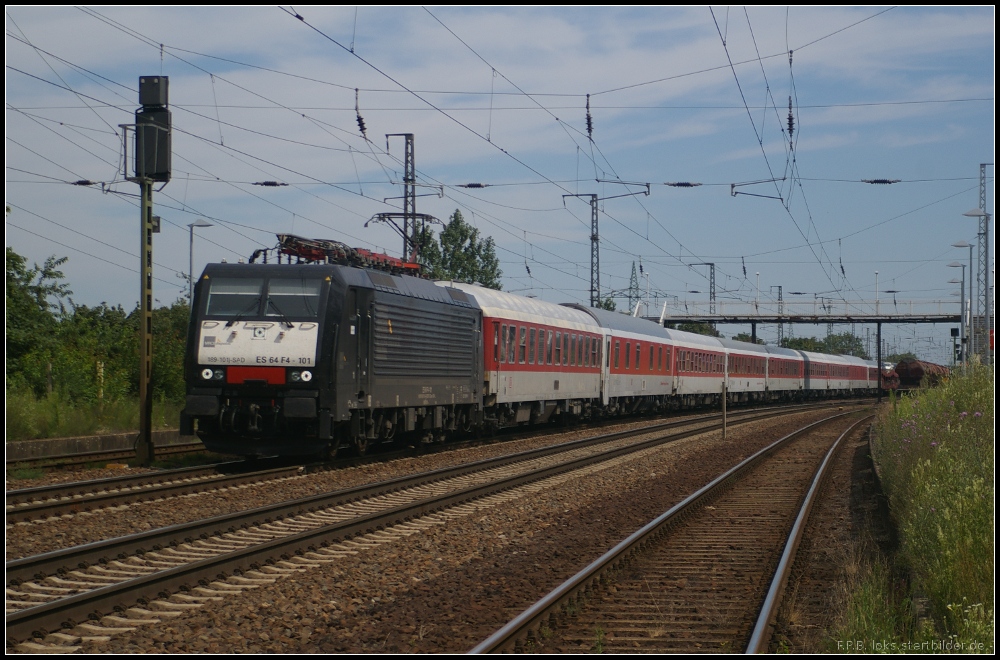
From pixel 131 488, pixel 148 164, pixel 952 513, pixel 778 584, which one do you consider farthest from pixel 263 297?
pixel 952 513

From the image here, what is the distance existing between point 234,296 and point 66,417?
7.13m

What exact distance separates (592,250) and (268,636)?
35630 millimetres

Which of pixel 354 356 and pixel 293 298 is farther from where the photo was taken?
pixel 354 356

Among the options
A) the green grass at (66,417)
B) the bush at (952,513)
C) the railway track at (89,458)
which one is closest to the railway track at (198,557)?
the bush at (952,513)

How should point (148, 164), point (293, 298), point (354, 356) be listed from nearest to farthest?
point (293, 298), point (354, 356), point (148, 164)

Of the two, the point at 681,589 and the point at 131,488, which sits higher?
the point at 131,488

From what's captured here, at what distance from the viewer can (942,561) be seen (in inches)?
303

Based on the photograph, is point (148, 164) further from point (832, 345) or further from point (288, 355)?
point (832, 345)

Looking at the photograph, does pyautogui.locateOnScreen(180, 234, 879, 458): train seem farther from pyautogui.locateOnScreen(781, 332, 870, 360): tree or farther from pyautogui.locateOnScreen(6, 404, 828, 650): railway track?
pyautogui.locateOnScreen(781, 332, 870, 360): tree

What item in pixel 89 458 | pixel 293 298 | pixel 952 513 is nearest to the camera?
pixel 952 513

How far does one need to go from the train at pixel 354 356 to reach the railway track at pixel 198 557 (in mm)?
2423

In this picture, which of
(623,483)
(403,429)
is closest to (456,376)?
(403,429)

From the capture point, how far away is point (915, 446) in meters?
13.8

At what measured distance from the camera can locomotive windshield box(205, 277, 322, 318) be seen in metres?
16.5
